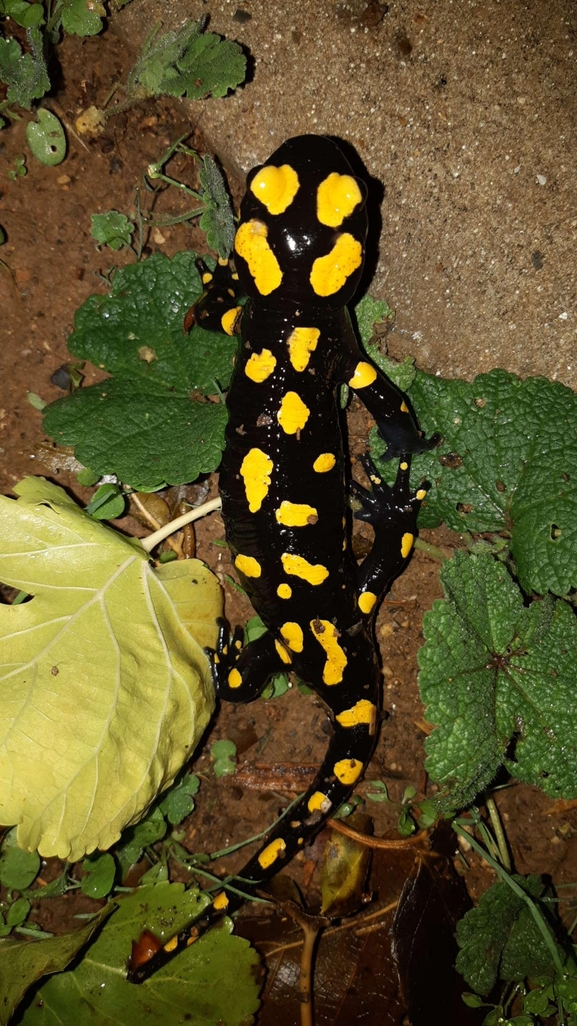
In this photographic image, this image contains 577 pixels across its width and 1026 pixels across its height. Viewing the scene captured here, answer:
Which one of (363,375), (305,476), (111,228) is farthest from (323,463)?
(111,228)

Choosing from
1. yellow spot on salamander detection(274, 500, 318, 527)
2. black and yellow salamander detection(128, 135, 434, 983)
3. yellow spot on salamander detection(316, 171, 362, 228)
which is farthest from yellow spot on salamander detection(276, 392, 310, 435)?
yellow spot on salamander detection(316, 171, 362, 228)

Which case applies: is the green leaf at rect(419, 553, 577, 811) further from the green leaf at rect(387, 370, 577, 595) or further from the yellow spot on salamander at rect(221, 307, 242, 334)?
the yellow spot on salamander at rect(221, 307, 242, 334)

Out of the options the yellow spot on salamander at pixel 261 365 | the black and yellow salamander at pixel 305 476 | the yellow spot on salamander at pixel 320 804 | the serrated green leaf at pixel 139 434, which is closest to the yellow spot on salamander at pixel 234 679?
the black and yellow salamander at pixel 305 476

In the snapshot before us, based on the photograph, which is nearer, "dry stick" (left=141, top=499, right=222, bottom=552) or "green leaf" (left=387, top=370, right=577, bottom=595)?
"green leaf" (left=387, top=370, right=577, bottom=595)

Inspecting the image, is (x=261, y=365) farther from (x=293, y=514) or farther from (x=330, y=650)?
(x=330, y=650)

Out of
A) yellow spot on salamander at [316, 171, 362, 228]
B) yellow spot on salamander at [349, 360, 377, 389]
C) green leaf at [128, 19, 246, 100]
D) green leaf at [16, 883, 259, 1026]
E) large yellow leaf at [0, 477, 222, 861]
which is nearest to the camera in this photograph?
yellow spot on salamander at [316, 171, 362, 228]

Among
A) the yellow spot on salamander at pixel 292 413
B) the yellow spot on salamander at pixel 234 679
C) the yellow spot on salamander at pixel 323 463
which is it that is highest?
the yellow spot on salamander at pixel 292 413

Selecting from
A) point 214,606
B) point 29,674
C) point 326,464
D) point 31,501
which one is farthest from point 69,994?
point 326,464

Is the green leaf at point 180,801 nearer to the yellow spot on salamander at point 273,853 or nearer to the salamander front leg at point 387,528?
the yellow spot on salamander at point 273,853
